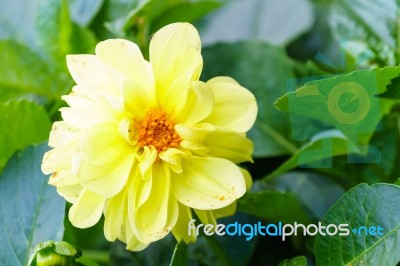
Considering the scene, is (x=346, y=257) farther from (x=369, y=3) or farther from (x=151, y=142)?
(x=369, y=3)

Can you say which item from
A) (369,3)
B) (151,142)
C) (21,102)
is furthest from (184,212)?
(369,3)

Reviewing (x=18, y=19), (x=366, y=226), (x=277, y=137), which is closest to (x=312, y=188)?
(x=277, y=137)

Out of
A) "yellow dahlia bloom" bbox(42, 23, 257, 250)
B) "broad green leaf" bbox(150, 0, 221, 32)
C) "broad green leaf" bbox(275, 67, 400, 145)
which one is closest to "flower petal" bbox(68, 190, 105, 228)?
"yellow dahlia bloom" bbox(42, 23, 257, 250)

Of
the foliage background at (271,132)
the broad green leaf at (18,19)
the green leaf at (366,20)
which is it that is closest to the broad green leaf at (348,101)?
the foliage background at (271,132)

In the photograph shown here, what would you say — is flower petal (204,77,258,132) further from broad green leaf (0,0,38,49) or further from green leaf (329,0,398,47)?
broad green leaf (0,0,38,49)

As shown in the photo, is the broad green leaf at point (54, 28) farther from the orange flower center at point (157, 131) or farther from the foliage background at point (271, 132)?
the orange flower center at point (157, 131)
